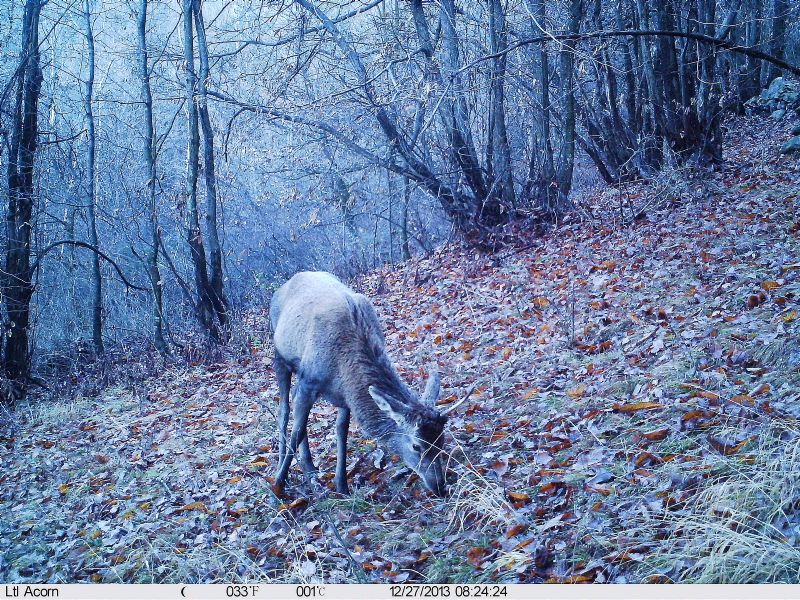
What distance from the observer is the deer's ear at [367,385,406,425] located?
4879 mm

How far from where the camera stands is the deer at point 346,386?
4.89 meters

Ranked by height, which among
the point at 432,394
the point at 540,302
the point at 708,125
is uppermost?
the point at 708,125

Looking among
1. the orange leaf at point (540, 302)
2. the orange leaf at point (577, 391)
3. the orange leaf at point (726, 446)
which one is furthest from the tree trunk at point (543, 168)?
the orange leaf at point (726, 446)

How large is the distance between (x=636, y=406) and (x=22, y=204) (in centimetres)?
1043

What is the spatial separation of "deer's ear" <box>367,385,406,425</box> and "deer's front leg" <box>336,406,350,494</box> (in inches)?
28.3

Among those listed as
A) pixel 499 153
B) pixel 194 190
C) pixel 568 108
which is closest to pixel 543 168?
pixel 499 153

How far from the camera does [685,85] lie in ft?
39.6

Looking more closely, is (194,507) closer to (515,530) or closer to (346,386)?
(346,386)

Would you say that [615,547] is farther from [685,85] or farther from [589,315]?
[685,85]

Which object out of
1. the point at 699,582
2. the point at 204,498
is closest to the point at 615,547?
the point at 699,582

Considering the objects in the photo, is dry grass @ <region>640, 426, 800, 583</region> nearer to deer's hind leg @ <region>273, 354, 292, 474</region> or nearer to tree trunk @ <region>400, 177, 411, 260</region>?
deer's hind leg @ <region>273, 354, 292, 474</region>

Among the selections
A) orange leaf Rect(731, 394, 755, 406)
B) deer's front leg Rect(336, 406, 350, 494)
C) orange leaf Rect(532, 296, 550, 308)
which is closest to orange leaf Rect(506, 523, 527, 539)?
orange leaf Rect(731, 394, 755, 406)

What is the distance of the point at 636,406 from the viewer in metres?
4.85

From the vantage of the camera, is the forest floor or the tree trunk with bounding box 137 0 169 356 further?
the tree trunk with bounding box 137 0 169 356
